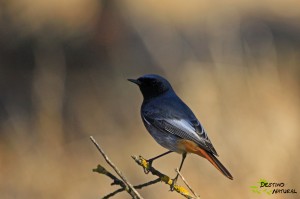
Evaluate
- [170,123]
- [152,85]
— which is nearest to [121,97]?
[152,85]

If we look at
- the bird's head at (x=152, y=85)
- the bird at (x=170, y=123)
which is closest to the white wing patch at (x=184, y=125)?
the bird at (x=170, y=123)

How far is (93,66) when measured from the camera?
39.1 feet

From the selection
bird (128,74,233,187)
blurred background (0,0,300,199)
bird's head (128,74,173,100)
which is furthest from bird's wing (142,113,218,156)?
blurred background (0,0,300,199)

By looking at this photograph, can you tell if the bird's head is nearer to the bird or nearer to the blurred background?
the bird

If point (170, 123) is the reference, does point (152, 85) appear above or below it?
above

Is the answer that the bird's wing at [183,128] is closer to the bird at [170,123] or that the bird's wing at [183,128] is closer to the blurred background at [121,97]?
the bird at [170,123]

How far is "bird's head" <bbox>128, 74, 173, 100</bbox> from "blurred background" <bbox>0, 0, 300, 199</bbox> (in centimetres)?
498

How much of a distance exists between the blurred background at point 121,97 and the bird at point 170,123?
16.5 feet

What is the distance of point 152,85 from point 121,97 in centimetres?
594

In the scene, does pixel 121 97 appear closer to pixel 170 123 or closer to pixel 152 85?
pixel 152 85

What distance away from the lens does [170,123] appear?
17.7ft

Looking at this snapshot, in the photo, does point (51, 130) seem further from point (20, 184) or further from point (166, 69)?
point (166, 69)

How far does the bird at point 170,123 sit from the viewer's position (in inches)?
203

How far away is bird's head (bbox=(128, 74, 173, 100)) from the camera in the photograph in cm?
567
